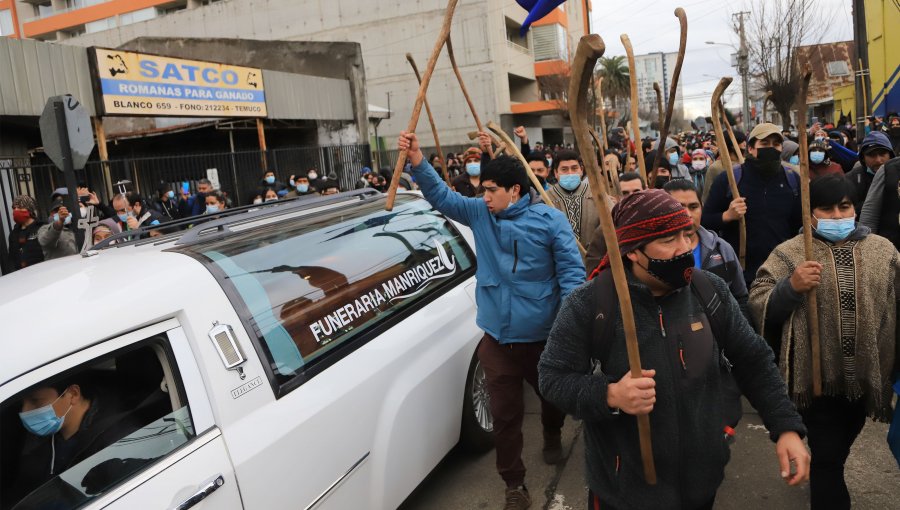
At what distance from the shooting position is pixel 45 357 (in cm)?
194

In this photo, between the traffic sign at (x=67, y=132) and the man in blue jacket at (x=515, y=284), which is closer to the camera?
the man in blue jacket at (x=515, y=284)

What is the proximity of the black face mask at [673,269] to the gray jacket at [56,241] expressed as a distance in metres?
7.32

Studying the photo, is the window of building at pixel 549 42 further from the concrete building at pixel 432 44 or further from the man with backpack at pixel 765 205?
the man with backpack at pixel 765 205

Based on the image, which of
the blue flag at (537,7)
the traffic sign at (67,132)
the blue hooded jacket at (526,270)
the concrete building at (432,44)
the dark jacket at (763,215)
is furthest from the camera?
the concrete building at (432,44)

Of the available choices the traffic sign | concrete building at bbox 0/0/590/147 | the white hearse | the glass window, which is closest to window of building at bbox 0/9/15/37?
concrete building at bbox 0/0/590/147

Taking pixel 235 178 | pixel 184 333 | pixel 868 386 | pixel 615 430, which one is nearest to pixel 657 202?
pixel 615 430

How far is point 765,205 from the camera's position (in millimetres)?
4340

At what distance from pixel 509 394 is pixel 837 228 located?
1.74 meters

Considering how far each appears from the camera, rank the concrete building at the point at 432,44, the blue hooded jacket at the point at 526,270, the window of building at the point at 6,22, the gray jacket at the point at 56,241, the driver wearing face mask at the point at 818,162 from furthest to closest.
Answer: the window of building at the point at 6,22
the concrete building at the point at 432,44
the gray jacket at the point at 56,241
the driver wearing face mask at the point at 818,162
the blue hooded jacket at the point at 526,270

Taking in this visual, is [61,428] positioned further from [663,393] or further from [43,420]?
[663,393]

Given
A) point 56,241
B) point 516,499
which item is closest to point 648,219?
point 516,499

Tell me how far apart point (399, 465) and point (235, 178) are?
13760mm

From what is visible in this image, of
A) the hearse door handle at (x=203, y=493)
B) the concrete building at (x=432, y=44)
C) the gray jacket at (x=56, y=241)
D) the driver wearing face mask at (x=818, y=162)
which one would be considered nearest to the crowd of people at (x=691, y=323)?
the hearse door handle at (x=203, y=493)

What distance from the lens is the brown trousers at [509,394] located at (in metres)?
3.46
